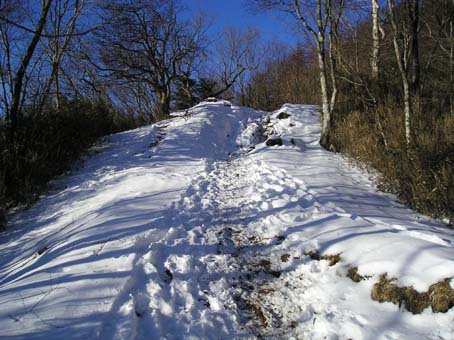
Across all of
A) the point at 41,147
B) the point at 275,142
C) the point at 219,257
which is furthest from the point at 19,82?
the point at 219,257

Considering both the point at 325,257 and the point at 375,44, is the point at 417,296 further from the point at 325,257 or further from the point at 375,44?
the point at 375,44

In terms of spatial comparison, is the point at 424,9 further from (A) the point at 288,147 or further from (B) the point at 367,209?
(B) the point at 367,209

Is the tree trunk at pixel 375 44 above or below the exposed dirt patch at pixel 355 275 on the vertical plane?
above

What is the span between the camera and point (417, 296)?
8.70ft

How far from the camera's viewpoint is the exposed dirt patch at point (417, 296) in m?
2.51

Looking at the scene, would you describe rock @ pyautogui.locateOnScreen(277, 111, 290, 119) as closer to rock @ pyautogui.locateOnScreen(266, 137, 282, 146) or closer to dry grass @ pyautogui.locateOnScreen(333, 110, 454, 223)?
rock @ pyautogui.locateOnScreen(266, 137, 282, 146)

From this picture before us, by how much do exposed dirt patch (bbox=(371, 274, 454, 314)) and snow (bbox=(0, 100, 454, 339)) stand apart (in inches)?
2.5

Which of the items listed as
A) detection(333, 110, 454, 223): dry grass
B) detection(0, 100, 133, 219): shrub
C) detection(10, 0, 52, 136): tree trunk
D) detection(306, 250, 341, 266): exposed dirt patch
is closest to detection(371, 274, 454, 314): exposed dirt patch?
detection(306, 250, 341, 266): exposed dirt patch

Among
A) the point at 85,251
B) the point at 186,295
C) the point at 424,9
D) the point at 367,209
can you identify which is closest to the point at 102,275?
the point at 85,251

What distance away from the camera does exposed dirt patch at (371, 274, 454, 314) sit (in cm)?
251

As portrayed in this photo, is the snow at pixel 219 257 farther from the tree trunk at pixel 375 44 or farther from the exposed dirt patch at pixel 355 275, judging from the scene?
the tree trunk at pixel 375 44

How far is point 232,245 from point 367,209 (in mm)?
2289

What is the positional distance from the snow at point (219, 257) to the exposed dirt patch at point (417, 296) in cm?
6

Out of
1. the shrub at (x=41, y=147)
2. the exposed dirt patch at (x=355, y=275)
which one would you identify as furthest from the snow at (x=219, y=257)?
the shrub at (x=41, y=147)
